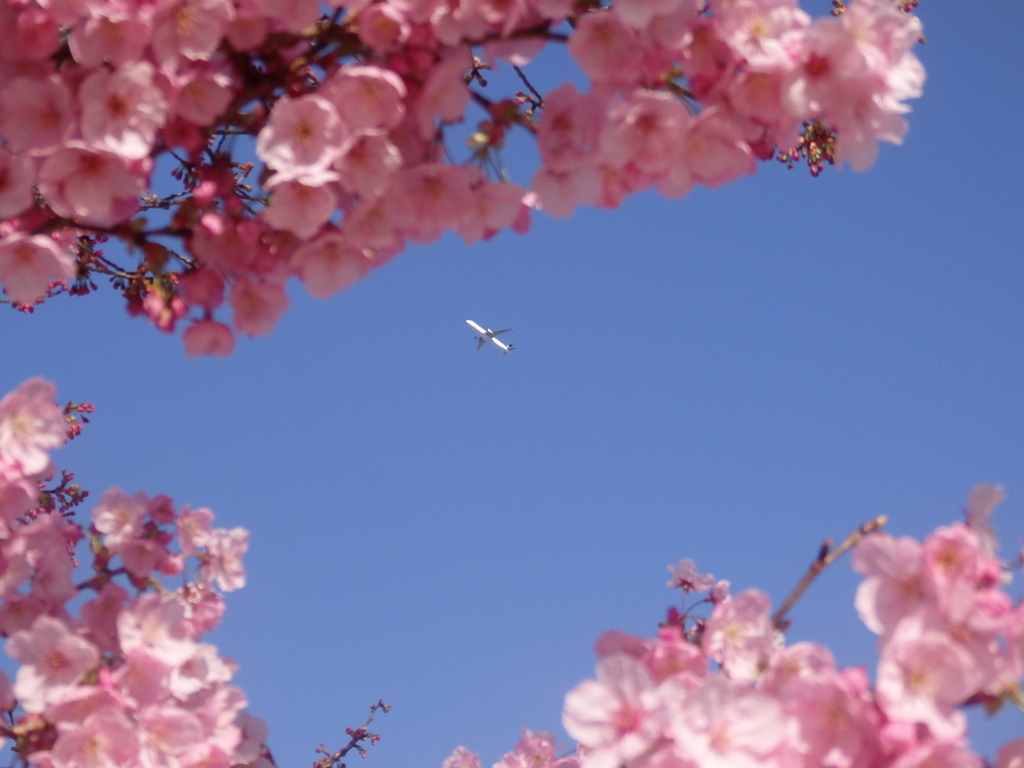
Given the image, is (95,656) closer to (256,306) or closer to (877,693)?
(256,306)

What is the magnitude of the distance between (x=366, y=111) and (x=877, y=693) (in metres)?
2.03

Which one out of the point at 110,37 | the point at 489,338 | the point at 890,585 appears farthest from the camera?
the point at 489,338

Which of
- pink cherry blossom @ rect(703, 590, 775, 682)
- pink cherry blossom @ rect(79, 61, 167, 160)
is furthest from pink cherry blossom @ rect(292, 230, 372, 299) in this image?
pink cherry blossom @ rect(703, 590, 775, 682)

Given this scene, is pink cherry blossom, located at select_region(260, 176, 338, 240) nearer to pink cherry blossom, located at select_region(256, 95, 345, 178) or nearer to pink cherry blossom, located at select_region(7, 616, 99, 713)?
pink cherry blossom, located at select_region(256, 95, 345, 178)

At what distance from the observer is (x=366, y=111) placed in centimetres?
264

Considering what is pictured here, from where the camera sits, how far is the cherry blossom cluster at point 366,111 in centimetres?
254

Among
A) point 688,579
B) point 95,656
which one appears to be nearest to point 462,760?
point 688,579

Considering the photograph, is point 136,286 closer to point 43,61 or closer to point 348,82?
point 43,61

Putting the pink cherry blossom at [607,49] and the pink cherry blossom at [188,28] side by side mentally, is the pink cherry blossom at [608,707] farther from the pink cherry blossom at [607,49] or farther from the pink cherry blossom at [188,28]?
the pink cherry blossom at [188,28]

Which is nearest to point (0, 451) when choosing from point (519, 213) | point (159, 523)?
point (159, 523)

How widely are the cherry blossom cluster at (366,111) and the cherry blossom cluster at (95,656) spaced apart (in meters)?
0.64

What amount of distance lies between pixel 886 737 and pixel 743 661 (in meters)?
0.59

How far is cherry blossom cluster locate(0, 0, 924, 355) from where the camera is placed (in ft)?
8.34

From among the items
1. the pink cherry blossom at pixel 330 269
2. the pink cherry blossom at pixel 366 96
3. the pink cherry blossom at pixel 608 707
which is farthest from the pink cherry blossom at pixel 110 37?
the pink cherry blossom at pixel 608 707
